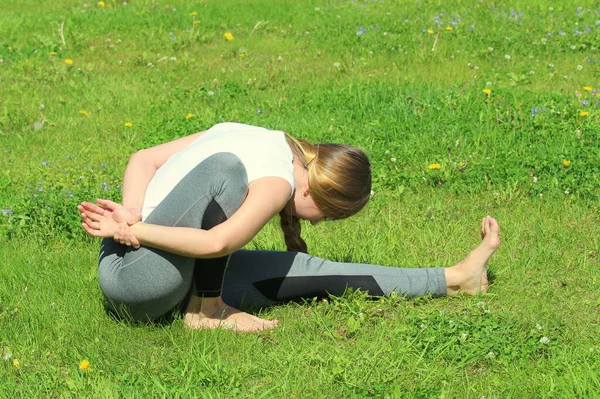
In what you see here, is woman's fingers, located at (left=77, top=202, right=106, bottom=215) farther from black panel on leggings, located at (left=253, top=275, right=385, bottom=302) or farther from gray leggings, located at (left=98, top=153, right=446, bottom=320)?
black panel on leggings, located at (left=253, top=275, right=385, bottom=302)

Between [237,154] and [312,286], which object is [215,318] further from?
[237,154]

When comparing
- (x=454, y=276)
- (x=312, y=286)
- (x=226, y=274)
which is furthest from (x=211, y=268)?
(x=454, y=276)

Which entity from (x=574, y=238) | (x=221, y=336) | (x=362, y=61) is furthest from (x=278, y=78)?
(x=221, y=336)

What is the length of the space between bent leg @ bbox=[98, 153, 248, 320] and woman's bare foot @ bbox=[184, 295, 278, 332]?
124 millimetres

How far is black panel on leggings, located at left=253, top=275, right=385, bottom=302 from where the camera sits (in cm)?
399

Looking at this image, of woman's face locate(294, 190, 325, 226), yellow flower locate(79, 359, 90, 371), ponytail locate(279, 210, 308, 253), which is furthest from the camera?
ponytail locate(279, 210, 308, 253)

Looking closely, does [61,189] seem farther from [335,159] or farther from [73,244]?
[335,159]

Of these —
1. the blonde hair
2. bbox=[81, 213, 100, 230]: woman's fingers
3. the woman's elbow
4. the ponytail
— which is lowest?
the ponytail

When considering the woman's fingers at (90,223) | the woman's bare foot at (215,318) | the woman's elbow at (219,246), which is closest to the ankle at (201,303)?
the woman's bare foot at (215,318)

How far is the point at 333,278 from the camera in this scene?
399cm

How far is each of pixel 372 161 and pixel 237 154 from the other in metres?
2.14

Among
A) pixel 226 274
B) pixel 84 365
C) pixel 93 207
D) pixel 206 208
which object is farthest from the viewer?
pixel 226 274

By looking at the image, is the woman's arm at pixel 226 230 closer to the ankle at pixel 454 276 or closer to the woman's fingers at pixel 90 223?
the woman's fingers at pixel 90 223

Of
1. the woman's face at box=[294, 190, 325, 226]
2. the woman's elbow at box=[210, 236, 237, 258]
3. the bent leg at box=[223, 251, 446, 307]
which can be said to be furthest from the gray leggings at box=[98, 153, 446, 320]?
the woman's face at box=[294, 190, 325, 226]
